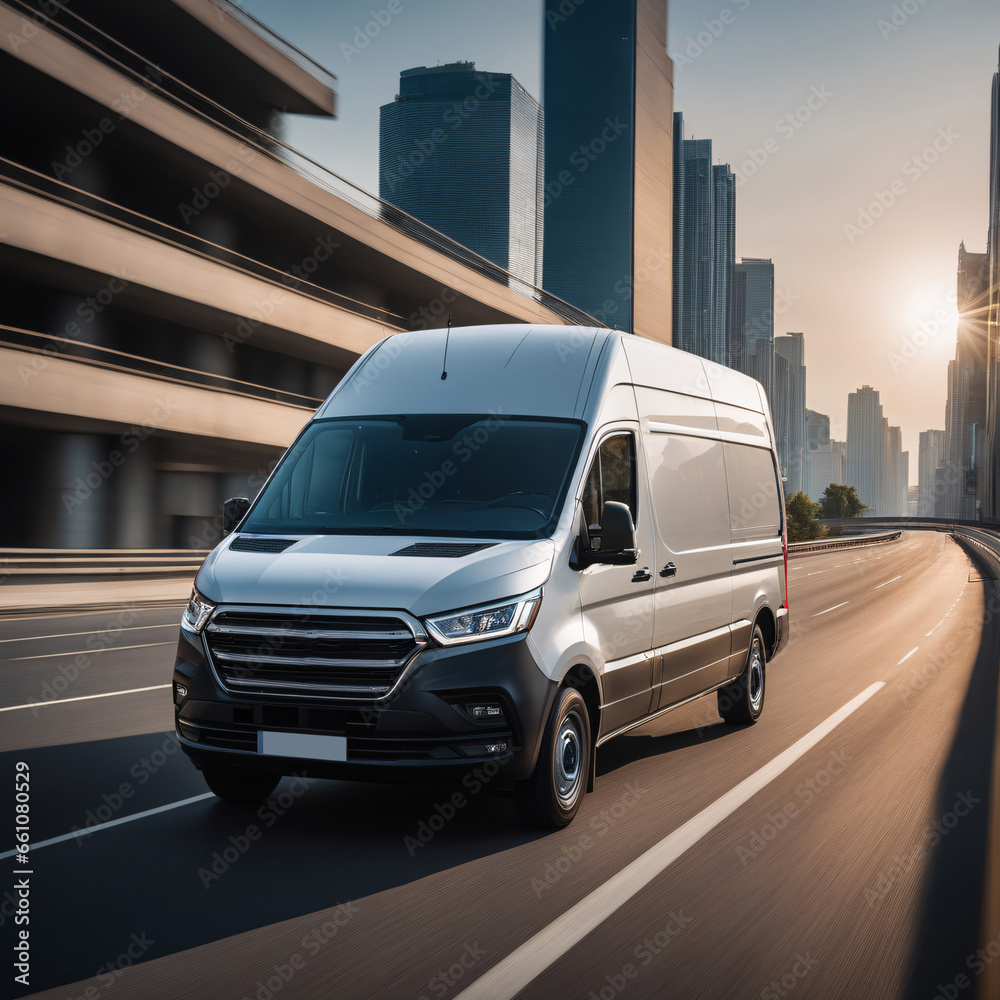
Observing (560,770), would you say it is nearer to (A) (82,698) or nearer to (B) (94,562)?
(A) (82,698)

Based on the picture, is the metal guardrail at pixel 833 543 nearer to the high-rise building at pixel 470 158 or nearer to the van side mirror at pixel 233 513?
the van side mirror at pixel 233 513

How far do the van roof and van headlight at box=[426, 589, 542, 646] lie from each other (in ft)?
5.05

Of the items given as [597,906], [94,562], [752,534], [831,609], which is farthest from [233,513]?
[831,609]

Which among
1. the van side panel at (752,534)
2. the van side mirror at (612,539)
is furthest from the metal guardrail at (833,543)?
the van side mirror at (612,539)

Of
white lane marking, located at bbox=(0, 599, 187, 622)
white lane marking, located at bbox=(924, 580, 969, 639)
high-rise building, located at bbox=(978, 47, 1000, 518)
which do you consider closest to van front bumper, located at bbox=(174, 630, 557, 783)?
white lane marking, located at bbox=(924, 580, 969, 639)

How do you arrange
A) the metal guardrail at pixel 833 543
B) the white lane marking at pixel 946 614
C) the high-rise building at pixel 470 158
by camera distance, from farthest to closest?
the high-rise building at pixel 470 158 → the metal guardrail at pixel 833 543 → the white lane marking at pixel 946 614

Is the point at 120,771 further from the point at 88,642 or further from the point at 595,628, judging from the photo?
the point at 88,642

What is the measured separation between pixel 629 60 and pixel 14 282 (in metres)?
136

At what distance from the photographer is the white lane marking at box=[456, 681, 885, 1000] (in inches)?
144

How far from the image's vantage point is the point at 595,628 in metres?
5.79

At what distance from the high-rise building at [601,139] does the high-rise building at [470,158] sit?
769cm

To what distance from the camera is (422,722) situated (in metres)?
4.91

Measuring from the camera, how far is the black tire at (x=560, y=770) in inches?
209

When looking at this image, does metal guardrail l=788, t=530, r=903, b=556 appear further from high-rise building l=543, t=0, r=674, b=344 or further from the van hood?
high-rise building l=543, t=0, r=674, b=344
